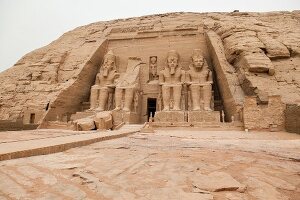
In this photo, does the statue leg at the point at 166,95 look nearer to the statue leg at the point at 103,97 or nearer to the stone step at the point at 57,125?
the statue leg at the point at 103,97

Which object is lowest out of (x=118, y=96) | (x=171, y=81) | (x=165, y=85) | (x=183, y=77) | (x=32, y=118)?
(x=32, y=118)

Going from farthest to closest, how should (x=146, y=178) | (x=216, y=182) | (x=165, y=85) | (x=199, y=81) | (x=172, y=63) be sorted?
(x=172, y=63) < (x=199, y=81) < (x=165, y=85) < (x=146, y=178) < (x=216, y=182)

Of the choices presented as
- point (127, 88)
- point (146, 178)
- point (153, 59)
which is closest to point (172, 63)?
point (153, 59)

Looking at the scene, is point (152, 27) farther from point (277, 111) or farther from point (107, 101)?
point (277, 111)

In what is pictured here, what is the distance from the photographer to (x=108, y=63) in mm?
14703

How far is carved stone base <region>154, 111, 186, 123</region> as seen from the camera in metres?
11.6

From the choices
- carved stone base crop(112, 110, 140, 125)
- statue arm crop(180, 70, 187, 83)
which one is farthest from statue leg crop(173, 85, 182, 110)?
carved stone base crop(112, 110, 140, 125)

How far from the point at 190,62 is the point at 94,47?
19.8ft

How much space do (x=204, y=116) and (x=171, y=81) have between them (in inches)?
122

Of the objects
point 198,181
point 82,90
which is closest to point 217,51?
point 82,90

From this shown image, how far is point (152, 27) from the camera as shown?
53.2 ft

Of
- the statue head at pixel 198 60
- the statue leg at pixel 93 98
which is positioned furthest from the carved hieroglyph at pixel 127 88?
the statue head at pixel 198 60

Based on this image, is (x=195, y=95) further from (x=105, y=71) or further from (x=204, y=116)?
(x=105, y=71)

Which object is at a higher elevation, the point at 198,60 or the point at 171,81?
the point at 198,60
